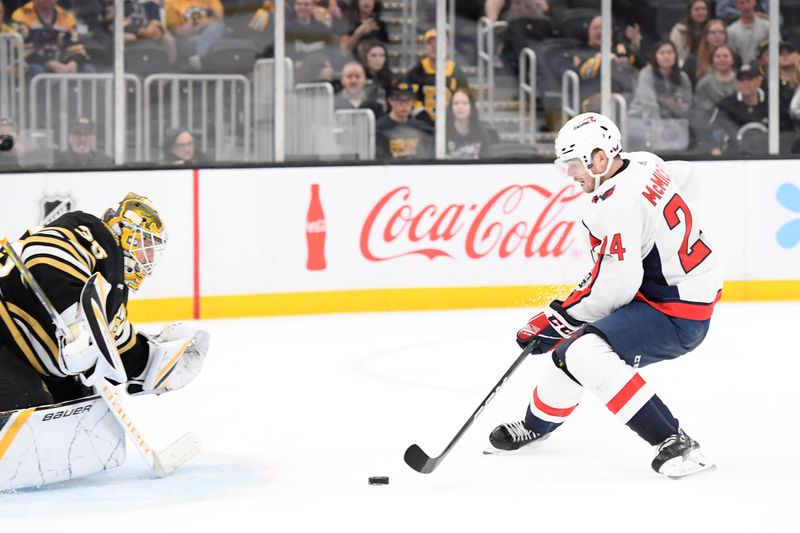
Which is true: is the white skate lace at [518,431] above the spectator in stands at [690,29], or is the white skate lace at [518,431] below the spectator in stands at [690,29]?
below

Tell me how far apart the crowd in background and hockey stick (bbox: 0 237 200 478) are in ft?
11.8

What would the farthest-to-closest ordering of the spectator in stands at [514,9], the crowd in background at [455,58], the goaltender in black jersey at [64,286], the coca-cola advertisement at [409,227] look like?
the spectator in stands at [514,9] → the coca-cola advertisement at [409,227] → the crowd in background at [455,58] → the goaltender in black jersey at [64,286]

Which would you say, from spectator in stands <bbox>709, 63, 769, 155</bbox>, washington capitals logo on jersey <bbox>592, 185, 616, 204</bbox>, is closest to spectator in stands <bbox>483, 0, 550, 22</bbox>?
spectator in stands <bbox>709, 63, 769, 155</bbox>

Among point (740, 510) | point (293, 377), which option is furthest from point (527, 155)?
point (740, 510)

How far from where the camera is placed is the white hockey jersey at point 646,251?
3703 millimetres

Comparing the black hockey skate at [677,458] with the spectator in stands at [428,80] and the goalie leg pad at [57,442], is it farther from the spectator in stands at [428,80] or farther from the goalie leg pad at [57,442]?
the spectator in stands at [428,80]

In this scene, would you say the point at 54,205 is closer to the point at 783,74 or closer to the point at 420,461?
the point at 420,461

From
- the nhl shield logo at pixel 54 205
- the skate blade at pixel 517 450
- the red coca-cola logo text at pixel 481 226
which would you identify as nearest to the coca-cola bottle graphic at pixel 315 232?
the red coca-cola logo text at pixel 481 226

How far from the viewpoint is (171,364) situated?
3838 mm

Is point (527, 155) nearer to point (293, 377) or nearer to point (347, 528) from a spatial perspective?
point (293, 377)

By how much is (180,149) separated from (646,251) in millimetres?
4087

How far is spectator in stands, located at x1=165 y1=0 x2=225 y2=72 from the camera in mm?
7531

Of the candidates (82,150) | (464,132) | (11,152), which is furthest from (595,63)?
(11,152)

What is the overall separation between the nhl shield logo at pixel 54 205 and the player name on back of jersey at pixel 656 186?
12.7 ft
